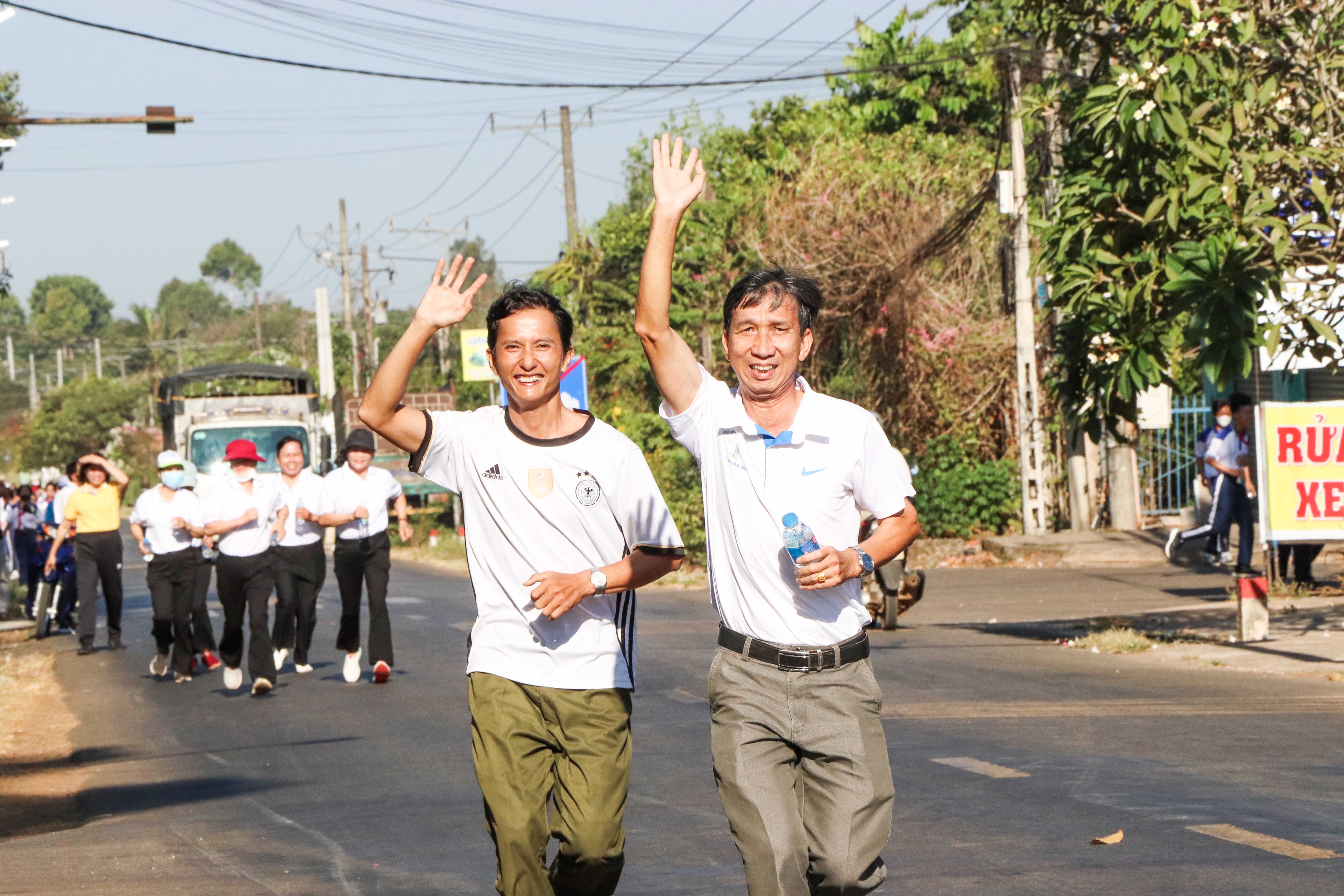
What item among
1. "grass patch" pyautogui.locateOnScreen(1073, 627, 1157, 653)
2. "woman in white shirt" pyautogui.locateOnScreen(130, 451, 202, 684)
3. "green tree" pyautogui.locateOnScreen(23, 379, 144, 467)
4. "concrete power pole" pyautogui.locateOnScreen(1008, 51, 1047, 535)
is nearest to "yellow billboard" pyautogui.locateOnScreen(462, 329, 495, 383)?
"concrete power pole" pyautogui.locateOnScreen(1008, 51, 1047, 535)

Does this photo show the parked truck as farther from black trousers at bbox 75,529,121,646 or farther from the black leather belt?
the black leather belt

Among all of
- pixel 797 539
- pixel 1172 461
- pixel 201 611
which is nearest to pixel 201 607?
pixel 201 611

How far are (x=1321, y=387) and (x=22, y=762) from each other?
17.8 m

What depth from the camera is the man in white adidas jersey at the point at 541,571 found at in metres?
4.81

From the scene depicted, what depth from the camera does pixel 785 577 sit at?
4590 millimetres

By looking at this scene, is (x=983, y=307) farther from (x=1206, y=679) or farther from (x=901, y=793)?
(x=901, y=793)

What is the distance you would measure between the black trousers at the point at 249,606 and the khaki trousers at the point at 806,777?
336 inches

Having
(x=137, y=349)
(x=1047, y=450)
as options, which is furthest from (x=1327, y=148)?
(x=137, y=349)

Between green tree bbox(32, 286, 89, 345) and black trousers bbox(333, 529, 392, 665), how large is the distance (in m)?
163

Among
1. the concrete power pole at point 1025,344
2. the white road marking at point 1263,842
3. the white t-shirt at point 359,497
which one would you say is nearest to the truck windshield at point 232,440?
the concrete power pole at point 1025,344

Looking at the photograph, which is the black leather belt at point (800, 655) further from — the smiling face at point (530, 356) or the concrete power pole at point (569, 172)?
the concrete power pole at point (569, 172)

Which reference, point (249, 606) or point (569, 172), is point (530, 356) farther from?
point (569, 172)

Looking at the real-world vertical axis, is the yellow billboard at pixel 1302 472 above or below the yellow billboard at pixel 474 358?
below

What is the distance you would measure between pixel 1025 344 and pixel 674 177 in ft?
62.5
